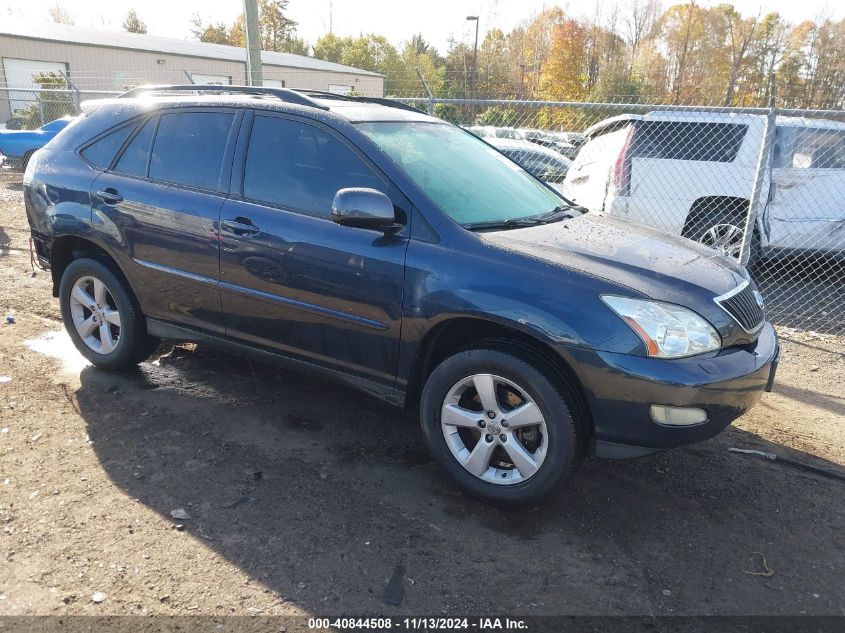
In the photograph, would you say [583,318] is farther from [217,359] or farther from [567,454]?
[217,359]

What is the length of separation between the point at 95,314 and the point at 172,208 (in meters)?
1.14

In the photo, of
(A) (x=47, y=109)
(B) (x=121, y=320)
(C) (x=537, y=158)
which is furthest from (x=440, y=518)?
(A) (x=47, y=109)

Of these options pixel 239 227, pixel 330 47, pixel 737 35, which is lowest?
pixel 239 227

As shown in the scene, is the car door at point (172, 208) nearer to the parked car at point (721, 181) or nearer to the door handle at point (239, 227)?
the door handle at point (239, 227)

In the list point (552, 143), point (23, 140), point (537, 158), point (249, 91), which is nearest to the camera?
point (249, 91)

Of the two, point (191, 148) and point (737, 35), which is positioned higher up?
point (737, 35)

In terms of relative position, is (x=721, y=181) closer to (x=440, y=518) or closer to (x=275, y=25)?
(x=440, y=518)

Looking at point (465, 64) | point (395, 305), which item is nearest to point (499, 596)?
point (395, 305)

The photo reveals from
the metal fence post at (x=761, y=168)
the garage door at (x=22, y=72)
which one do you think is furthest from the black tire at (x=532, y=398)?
the garage door at (x=22, y=72)

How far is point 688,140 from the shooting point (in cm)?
713

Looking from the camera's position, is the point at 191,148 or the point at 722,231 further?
the point at 722,231

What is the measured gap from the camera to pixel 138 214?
12.9ft

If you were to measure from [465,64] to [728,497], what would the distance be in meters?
50.8

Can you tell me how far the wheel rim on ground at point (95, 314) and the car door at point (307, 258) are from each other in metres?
1.11
